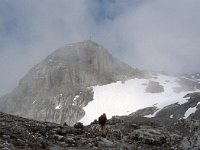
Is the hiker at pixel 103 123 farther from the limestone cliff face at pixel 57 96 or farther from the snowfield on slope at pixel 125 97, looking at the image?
the limestone cliff face at pixel 57 96

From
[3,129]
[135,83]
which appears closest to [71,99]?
[135,83]

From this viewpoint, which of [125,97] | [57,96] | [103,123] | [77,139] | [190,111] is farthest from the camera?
[57,96]

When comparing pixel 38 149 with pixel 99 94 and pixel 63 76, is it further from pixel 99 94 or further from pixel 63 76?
pixel 63 76

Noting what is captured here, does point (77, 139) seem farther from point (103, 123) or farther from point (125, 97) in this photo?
point (125, 97)

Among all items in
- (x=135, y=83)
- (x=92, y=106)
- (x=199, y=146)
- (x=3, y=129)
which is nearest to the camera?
(x=3, y=129)

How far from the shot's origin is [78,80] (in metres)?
194

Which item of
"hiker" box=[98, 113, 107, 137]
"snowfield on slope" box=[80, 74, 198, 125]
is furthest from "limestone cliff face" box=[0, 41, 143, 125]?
"hiker" box=[98, 113, 107, 137]

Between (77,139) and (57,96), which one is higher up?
(57,96)

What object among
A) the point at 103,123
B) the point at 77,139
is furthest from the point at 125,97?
the point at 77,139

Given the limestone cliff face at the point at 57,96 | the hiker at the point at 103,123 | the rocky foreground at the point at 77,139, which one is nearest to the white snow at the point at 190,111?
the rocky foreground at the point at 77,139

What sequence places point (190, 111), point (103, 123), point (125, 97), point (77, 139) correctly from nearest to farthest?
point (77, 139) → point (103, 123) → point (190, 111) → point (125, 97)

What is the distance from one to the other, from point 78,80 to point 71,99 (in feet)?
87.8

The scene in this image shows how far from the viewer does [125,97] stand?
17350 cm

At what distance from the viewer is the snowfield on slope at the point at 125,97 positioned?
15350 cm
